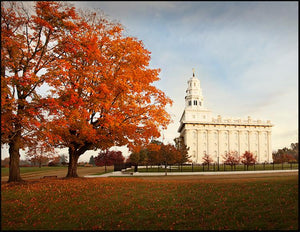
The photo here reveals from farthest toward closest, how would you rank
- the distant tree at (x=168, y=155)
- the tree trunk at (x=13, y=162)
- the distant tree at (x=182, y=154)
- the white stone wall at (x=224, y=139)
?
the white stone wall at (x=224, y=139), the distant tree at (x=182, y=154), the distant tree at (x=168, y=155), the tree trunk at (x=13, y=162)

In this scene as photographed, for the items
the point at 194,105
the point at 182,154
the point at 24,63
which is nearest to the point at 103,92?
the point at 24,63

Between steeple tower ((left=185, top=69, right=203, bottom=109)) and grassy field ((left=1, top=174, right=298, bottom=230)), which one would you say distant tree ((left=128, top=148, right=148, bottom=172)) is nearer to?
steeple tower ((left=185, top=69, right=203, bottom=109))

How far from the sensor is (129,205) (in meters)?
10.4

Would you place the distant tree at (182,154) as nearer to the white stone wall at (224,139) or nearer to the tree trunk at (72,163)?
the white stone wall at (224,139)

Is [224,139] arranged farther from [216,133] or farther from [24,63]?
[24,63]

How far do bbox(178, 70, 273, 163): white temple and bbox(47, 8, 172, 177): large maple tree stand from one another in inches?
3048

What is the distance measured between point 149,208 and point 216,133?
3638 inches

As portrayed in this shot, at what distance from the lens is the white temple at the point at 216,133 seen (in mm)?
95062

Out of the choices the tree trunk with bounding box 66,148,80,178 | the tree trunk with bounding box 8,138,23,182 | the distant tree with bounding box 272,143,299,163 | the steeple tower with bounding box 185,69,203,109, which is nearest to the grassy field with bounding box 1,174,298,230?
the tree trunk with bounding box 8,138,23,182

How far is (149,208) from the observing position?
9984 mm

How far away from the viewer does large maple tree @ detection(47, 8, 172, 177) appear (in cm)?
1446

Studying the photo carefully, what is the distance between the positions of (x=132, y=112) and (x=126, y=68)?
3.18 m

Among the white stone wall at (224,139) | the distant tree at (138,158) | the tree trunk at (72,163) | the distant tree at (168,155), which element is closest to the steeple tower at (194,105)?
the white stone wall at (224,139)

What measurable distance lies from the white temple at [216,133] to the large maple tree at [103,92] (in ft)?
254
